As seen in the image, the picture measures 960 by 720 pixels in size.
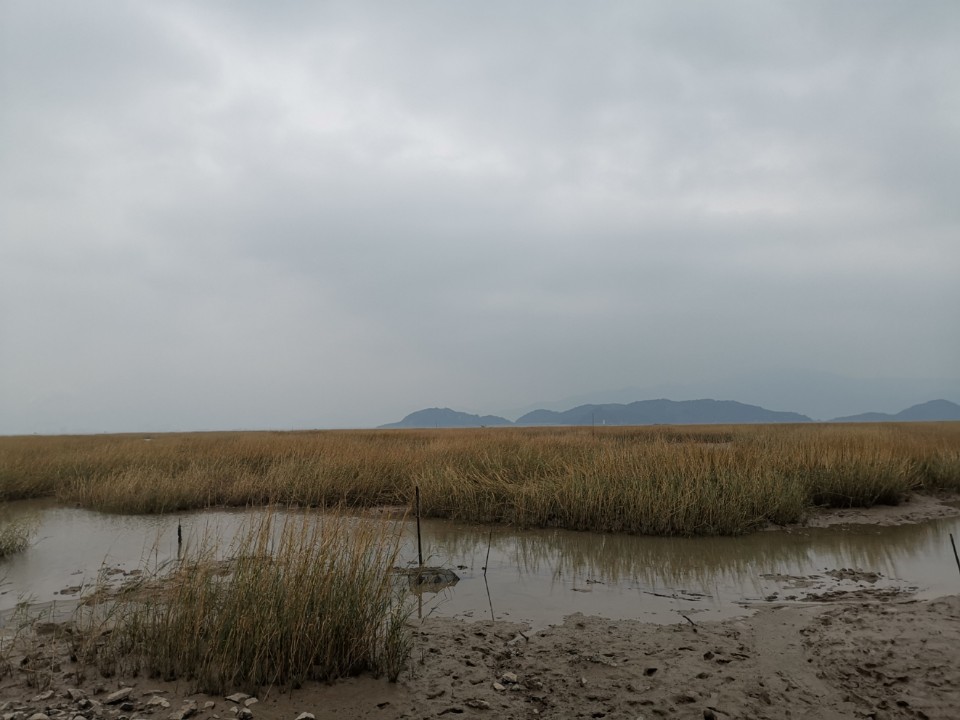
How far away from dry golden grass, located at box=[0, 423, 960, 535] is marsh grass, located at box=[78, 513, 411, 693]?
5.55 m

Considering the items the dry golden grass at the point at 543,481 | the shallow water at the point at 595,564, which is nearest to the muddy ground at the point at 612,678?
the shallow water at the point at 595,564

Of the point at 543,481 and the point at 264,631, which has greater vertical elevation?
the point at 543,481

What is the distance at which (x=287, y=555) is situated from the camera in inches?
157

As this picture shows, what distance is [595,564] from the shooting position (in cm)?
702

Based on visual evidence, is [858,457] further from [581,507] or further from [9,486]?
[9,486]

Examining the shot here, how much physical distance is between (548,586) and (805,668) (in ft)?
8.98

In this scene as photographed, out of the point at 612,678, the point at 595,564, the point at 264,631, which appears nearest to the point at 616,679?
the point at 612,678

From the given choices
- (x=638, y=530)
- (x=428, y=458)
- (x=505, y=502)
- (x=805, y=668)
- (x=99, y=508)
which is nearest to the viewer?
(x=805, y=668)

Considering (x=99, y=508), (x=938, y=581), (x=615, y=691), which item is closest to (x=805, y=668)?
(x=615, y=691)

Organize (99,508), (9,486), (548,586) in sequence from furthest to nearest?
(9,486), (99,508), (548,586)

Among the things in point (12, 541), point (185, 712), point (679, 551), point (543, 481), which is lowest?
point (679, 551)

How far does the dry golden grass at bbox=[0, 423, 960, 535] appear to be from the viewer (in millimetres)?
8859

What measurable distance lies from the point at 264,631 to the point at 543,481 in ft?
23.9

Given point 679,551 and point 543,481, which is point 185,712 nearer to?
point 679,551
